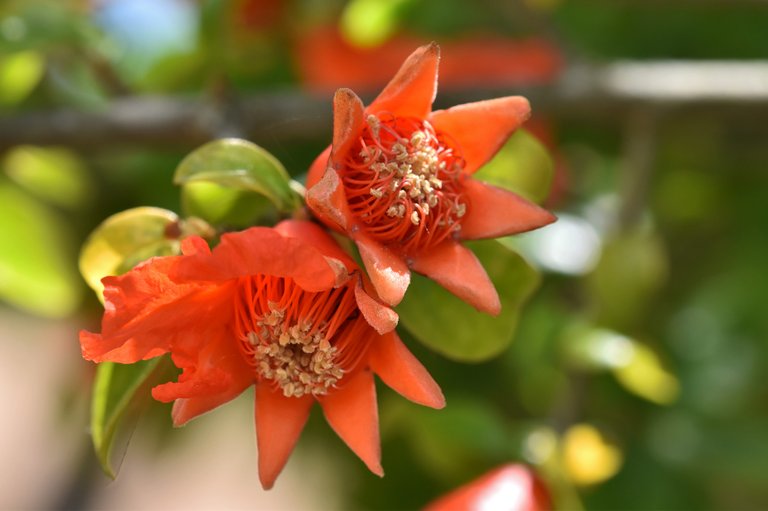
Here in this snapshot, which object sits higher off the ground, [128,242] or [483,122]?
[483,122]

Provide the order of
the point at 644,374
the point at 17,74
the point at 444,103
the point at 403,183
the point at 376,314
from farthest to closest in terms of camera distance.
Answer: the point at 17,74 → the point at 644,374 → the point at 444,103 → the point at 403,183 → the point at 376,314

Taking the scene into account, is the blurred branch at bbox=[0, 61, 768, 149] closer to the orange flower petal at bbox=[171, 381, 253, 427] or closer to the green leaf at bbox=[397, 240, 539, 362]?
the green leaf at bbox=[397, 240, 539, 362]

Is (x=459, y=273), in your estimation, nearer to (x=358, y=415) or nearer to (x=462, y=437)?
(x=358, y=415)

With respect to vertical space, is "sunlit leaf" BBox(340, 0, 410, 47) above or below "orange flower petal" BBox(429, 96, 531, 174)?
below

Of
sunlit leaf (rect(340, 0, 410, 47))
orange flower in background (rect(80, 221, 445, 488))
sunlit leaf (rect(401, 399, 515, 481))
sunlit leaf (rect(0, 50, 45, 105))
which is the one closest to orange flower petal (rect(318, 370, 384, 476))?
orange flower in background (rect(80, 221, 445, 488))

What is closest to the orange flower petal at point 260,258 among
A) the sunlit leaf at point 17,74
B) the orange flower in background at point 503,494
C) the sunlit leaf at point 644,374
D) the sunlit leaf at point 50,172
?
the orange flower in background at point 503,494

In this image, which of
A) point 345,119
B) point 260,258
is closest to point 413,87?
point 345,119
